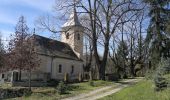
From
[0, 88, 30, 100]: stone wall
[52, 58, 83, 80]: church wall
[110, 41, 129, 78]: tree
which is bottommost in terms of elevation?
[0, 88, 30, 100]: stone wall

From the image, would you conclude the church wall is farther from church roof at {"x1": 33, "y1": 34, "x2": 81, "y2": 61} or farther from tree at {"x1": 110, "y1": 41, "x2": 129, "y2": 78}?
tree at {"x1": 110, "y1": 41, "x2": 129, "y2": 78}

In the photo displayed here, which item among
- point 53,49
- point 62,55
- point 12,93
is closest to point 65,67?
point 62,55

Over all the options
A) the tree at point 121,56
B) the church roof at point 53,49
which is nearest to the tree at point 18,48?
the church roof at point 53,49

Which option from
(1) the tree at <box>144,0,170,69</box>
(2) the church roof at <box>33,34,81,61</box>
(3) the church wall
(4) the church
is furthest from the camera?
(3) the church wall

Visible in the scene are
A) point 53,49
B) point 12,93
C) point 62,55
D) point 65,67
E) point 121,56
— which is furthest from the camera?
point 121,56

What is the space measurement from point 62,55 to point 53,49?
2008mm

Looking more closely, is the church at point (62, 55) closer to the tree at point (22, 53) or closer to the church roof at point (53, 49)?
the church roof at point (53, 49)

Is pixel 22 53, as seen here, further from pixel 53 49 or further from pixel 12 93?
pixel 53 49

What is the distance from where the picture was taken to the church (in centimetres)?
4421

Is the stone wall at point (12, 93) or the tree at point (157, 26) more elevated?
the tree at point (157, 26)

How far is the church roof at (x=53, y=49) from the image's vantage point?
167 ft

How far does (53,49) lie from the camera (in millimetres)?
54344

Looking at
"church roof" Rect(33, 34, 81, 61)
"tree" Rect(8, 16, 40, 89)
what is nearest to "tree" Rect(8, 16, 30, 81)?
"tree" Rect(8, 16, 40, 89)

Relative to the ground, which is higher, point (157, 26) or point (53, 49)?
point (157, 26)
